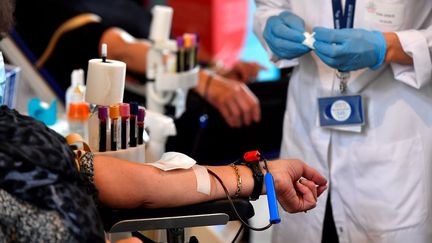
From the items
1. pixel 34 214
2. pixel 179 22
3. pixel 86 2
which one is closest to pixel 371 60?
pixel 34 214

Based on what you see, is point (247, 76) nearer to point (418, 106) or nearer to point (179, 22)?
point (418, 106)

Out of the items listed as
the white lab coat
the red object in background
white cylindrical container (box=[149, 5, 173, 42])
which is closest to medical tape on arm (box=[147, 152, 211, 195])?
the white lab coat

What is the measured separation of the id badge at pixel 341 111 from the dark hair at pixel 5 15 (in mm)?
790

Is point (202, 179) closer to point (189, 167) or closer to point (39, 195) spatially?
point (189, 167)

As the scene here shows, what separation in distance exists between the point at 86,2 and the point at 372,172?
142cm

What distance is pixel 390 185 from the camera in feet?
5.62

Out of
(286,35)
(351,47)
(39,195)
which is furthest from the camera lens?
(286,35)

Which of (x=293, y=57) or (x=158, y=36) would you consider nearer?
(x=293, y=57)

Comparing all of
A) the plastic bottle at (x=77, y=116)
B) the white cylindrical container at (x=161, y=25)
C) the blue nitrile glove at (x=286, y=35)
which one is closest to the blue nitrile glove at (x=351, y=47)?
the blue nitrile glove at (x=286, y=35)

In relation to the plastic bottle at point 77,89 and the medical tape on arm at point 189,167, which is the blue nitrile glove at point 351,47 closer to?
the medical tape on arm at point 189,167

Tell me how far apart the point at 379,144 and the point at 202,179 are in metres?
0.57

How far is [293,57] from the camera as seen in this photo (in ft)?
5.68

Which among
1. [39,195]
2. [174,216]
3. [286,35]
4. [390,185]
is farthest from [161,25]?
[39,195]

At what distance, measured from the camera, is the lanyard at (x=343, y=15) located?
1.65m
